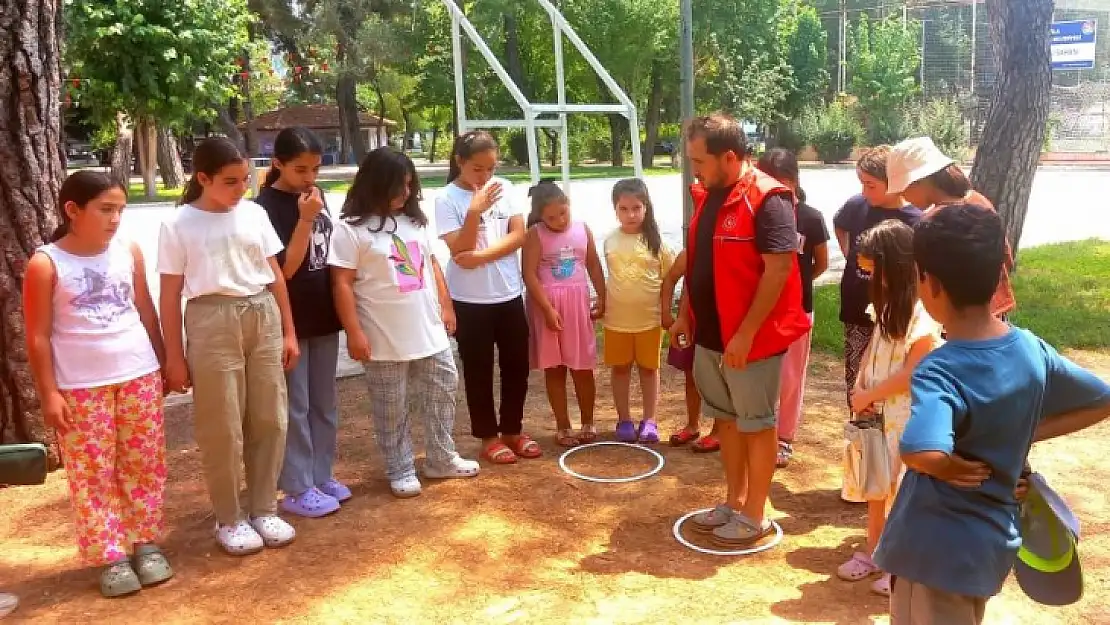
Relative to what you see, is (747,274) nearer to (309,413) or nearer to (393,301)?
(393,301)

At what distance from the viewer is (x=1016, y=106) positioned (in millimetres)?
8234

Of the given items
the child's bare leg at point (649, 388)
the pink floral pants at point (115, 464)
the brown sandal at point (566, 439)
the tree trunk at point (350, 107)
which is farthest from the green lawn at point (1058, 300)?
the tree trunk at point (350, 107)

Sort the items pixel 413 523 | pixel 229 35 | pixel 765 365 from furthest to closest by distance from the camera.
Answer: pixel 229 35
pixel 413 523
pixel 765 365

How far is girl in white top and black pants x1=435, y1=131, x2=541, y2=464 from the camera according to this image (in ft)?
14.4

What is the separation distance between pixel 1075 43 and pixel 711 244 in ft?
110

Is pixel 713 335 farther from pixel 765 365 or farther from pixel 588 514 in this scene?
pixel 588 514

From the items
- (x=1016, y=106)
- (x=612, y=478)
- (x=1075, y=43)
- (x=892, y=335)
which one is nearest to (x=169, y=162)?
(x=1016, y=106)

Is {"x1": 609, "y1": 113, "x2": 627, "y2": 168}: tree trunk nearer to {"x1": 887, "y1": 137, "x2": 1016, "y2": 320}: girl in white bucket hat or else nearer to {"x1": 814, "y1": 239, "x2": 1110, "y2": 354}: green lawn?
{"x1": 814, "y1": 239, "x2": 1110, "y2": 354}: green lawn

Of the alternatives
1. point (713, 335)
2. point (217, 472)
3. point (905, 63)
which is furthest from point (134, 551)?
point (905, 63)

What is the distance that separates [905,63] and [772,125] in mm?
6301

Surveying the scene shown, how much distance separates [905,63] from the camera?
39.8 metres

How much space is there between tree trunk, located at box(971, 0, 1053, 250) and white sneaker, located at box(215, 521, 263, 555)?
6.94 metres

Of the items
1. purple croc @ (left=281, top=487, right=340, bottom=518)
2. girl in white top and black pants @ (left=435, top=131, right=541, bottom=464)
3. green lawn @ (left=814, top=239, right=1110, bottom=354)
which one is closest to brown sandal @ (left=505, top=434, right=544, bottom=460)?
girl in white top and black pants @ (left=435, top=131, right=541, bottom=464)

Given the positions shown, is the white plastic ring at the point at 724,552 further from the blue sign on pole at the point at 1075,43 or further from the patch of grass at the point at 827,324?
the blue sign on pole at the point at 1075,43
